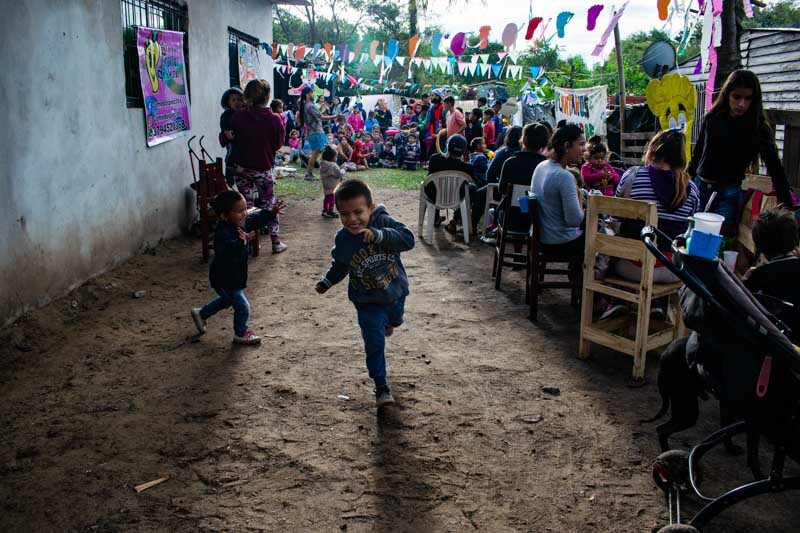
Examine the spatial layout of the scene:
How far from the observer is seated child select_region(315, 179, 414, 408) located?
358 centimetres

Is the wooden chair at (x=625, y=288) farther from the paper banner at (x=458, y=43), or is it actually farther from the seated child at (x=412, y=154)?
the seated child at (x=412, y=154)

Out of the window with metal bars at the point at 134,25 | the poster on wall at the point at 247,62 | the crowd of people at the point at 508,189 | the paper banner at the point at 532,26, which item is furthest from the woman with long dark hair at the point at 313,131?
the window with metal bars at the point at 134,25

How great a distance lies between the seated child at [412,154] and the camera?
57.9ft

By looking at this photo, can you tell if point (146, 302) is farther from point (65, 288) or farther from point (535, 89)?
point (535, 89)

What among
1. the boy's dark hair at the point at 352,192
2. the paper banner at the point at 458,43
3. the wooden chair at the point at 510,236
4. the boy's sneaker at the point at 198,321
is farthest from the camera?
the paper banner at the point at 458,43

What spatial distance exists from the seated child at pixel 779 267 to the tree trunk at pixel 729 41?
21.1ft

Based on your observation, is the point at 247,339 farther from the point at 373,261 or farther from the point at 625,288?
the point at 625,288

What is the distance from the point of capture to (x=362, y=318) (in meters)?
3.77

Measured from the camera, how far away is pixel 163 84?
7.81m

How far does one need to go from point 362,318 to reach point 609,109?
1284 centimetres

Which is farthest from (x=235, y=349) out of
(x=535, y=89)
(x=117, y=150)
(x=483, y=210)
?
(x=535, y=89)

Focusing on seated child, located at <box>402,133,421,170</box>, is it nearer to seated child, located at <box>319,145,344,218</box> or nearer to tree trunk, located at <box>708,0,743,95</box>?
seated child, located at <box>319,145,344,218</box>

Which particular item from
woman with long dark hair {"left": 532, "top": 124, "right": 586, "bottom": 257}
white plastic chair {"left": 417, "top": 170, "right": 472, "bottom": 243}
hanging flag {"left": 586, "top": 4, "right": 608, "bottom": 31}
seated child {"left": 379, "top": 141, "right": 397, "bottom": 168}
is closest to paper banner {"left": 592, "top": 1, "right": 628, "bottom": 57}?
hanging flag {"left": 586, "top": 4, "right": 608, "bottom": 31}

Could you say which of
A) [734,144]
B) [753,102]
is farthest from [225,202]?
[753,102]
